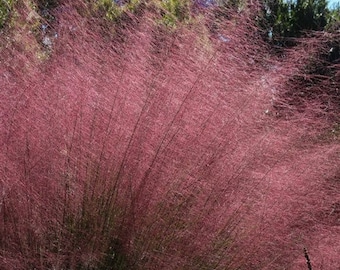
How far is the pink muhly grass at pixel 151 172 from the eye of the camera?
2.56m

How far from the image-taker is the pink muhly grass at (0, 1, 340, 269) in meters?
2.56

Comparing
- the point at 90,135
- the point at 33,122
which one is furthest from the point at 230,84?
the point at 33,122

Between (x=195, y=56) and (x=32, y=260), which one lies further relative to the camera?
(x=195, y=56)

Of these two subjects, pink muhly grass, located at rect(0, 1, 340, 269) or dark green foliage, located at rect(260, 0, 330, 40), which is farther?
dark green foliage, located at rect(260, 0, 330, 40)

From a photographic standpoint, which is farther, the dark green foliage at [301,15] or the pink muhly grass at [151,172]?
the dark green foliage at [301,15]

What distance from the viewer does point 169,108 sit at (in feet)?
8.59

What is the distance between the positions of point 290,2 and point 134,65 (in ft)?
18.3

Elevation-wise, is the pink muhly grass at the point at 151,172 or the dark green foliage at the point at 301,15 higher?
the pink muhly grass at the point at 151,172

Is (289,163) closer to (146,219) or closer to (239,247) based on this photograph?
(239,247)

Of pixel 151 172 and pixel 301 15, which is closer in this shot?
pixel 151 172

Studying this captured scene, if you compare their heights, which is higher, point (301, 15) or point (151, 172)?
point (151, 172)

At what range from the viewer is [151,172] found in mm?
2533

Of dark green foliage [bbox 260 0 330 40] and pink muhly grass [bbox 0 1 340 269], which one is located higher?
pink muhly grass [bbox 0 1 340 269]

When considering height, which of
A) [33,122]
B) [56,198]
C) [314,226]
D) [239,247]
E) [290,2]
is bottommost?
[290,2]
